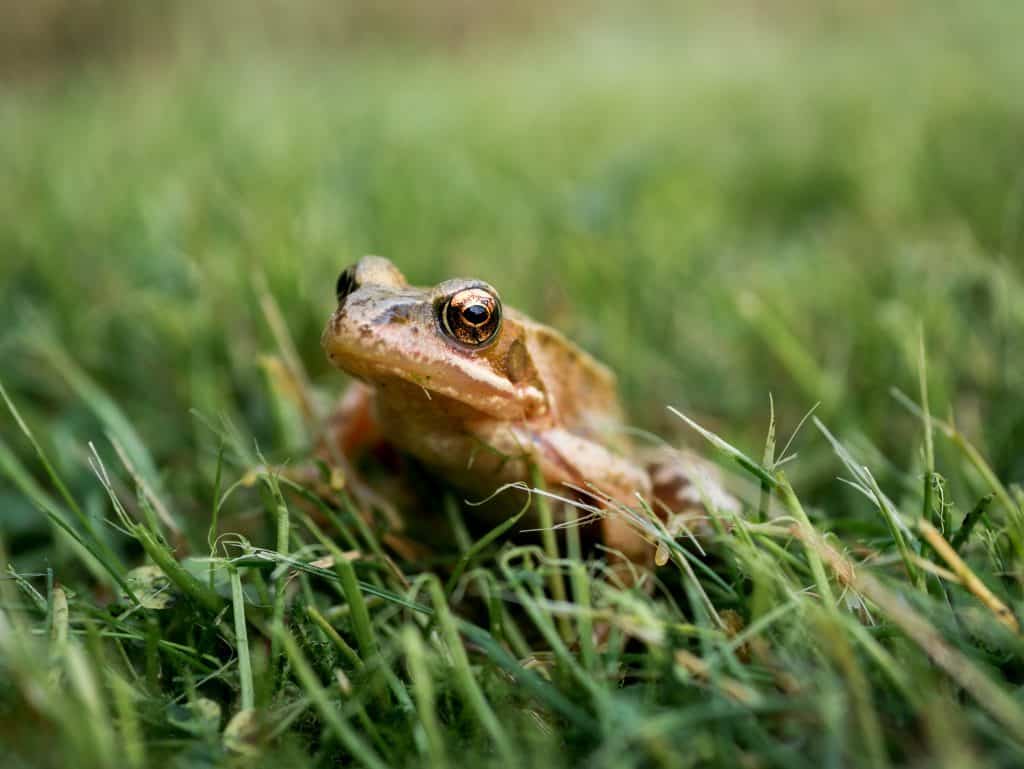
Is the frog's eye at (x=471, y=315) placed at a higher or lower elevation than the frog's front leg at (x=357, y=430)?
higher

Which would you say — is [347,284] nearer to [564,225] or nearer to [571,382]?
[571,382]

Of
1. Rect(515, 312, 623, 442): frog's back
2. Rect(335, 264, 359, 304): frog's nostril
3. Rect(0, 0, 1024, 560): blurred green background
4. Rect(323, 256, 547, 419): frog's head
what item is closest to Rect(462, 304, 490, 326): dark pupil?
Rect(323, 256, 547, 419): frog's head

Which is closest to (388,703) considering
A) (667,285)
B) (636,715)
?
(636,715)

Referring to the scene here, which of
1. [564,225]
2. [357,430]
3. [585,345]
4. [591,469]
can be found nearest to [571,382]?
[591,469]

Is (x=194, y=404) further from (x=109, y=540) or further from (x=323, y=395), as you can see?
(x=109, y=540)

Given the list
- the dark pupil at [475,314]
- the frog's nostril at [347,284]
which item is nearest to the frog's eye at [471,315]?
the dark pupil at [475,314]

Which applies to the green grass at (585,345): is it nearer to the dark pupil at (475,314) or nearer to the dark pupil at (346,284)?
the dark pupil at (346,284)
